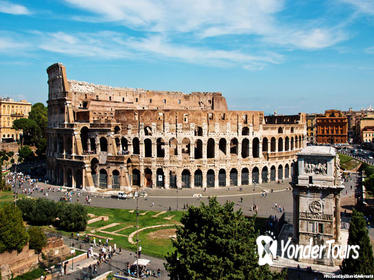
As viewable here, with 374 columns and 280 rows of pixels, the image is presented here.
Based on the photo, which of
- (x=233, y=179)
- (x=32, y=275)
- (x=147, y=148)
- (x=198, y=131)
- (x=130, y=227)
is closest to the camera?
(x=32, y=275)

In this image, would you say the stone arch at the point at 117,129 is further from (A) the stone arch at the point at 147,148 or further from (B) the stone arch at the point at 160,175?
(B) the stone arch at the point at 160,175

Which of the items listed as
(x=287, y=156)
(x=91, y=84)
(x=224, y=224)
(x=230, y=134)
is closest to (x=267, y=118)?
(x=287, y=156)

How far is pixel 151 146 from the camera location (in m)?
60.8

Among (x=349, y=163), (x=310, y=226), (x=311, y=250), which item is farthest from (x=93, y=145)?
(x=349, y=163)

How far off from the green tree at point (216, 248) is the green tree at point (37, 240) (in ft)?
44.9

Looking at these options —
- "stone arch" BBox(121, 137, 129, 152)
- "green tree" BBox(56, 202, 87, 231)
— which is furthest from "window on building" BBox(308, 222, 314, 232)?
"stone arch" BBox(121, 137, 129, 152)

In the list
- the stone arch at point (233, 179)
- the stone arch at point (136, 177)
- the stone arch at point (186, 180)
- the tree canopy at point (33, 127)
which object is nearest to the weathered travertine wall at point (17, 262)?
the stone arch at point (136, 177)

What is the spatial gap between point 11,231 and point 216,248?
16708 millimetres

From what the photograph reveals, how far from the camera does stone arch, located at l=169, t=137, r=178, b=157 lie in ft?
205

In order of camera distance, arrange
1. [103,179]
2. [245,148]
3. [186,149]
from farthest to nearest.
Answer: [186,149], [245,148], [103,179]

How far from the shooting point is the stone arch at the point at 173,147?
62.6 m

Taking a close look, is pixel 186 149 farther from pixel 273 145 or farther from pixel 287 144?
pixel 287 144

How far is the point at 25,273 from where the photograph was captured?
2728cm

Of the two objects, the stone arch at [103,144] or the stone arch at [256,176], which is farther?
the stone arch at [256,176]
